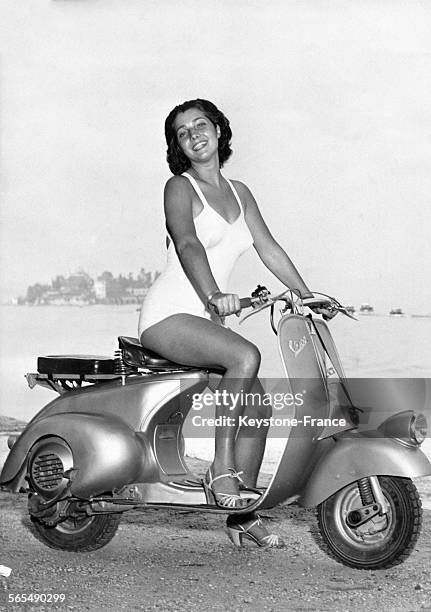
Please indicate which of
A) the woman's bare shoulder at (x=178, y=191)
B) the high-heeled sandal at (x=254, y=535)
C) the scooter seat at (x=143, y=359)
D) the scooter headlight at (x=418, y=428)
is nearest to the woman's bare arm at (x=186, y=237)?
the woman's bare shoulder at (x=178, y=191)

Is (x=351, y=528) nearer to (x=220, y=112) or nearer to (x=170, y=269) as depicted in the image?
(x=170, y=269)

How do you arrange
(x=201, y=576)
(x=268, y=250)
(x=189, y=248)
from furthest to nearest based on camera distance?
(x=268, y=250) → (x=201, y=576) → (x=189, y=248)

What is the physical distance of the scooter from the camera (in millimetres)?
3391

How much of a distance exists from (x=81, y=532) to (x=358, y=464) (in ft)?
3.72

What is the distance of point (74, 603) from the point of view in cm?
326

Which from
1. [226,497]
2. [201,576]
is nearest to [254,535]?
[201,576]

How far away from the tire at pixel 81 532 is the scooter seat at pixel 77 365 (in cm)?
53

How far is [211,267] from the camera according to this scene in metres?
3.67

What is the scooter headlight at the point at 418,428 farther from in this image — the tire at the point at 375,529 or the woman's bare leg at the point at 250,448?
the woman's bare leg at the point at 250,448

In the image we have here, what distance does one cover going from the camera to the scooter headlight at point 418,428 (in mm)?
3396

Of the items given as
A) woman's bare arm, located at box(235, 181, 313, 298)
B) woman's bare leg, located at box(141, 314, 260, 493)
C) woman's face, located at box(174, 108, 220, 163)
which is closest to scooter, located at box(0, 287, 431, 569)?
woman's bare leg, located at box(141, 314, 260, 493)

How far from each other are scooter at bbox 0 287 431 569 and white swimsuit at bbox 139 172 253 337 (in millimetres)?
172

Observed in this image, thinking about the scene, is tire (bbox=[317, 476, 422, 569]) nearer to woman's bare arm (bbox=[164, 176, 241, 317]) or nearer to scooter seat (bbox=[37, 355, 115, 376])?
woman's bare arm (bbox=[164, 176, 241, 317])

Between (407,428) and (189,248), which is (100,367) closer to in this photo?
(189,248)
